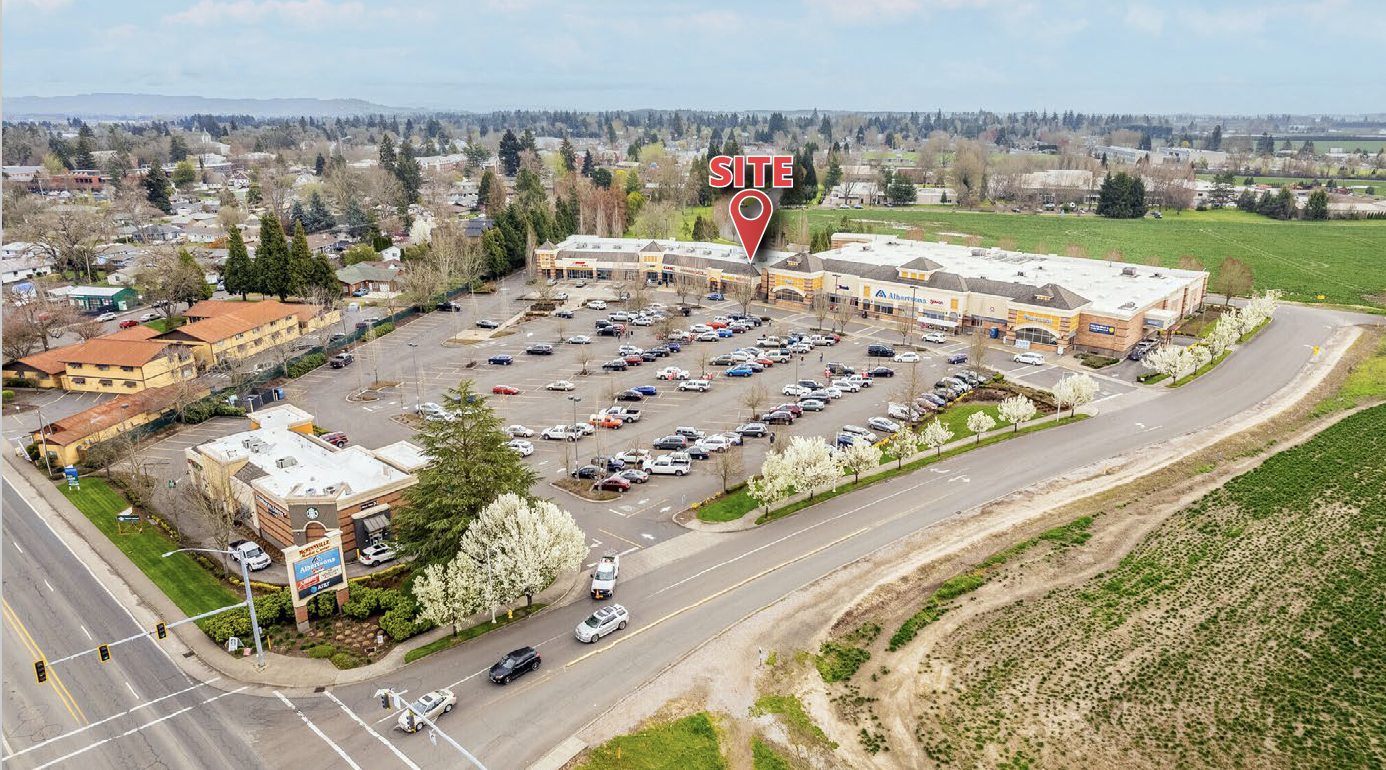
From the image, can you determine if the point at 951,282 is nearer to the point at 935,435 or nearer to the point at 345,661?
the point at 935,435

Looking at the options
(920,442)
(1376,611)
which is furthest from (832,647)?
(1376,611)

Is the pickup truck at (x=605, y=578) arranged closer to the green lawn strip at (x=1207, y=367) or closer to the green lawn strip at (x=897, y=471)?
the green lawn strip at (x=897, y=471)

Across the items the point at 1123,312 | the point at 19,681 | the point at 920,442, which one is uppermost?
the point at 1123,312

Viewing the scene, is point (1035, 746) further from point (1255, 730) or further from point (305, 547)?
point (305, 547)

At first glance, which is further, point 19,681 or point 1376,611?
point 1376,611

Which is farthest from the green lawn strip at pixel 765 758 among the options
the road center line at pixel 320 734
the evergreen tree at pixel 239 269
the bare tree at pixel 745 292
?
the evergreen tree at pixel 239 269

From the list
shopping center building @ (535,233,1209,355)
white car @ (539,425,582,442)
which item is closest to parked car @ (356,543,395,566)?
white car @ (539,425,582,442)

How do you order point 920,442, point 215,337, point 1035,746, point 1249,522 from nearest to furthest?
point 1035,746, point 1249,522, point 920,442, point 215,337
